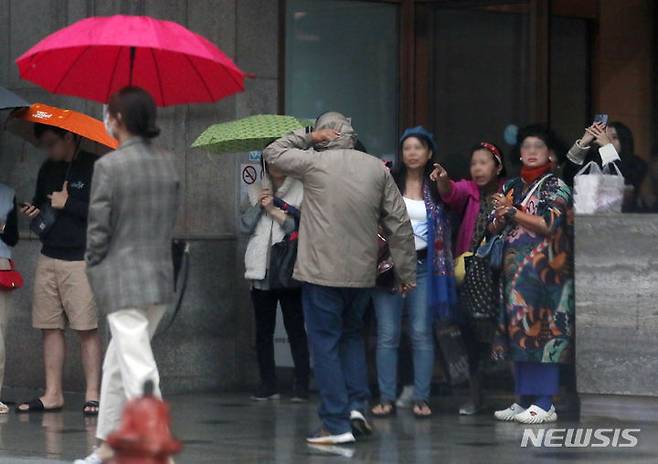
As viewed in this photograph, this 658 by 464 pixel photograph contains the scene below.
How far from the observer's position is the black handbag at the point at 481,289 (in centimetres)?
995

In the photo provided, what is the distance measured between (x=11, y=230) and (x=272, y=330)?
2.03 metres

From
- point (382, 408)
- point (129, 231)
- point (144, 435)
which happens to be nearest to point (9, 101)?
point (129, 231)

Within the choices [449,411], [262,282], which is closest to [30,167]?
[262,282]

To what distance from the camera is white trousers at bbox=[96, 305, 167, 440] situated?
24.2 feet

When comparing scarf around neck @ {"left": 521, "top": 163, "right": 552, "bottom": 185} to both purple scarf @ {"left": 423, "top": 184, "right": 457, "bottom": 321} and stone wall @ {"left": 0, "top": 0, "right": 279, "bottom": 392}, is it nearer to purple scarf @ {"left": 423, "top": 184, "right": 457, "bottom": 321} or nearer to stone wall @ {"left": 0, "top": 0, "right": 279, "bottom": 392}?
purple scarf @ {"left": 423, "top": 184, "right": 457, "bottom": 321}

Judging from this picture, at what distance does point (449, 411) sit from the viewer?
10461mm

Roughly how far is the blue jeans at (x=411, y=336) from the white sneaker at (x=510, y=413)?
0.52 metres

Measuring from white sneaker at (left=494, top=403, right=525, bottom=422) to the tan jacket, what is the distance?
166 centimetres

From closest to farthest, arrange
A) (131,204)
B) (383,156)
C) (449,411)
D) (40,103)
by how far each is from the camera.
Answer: (131,204), (449,411), (40,103), (383,156)

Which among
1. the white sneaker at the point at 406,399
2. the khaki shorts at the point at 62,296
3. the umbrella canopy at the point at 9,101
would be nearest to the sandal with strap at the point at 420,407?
the white sneaker at the point at 406,399

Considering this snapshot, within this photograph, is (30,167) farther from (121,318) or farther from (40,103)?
(121,318)

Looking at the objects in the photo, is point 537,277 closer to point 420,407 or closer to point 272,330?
point 420,407

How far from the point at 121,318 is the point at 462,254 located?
11.9 feet

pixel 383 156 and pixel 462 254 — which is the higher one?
pixel 383 156
